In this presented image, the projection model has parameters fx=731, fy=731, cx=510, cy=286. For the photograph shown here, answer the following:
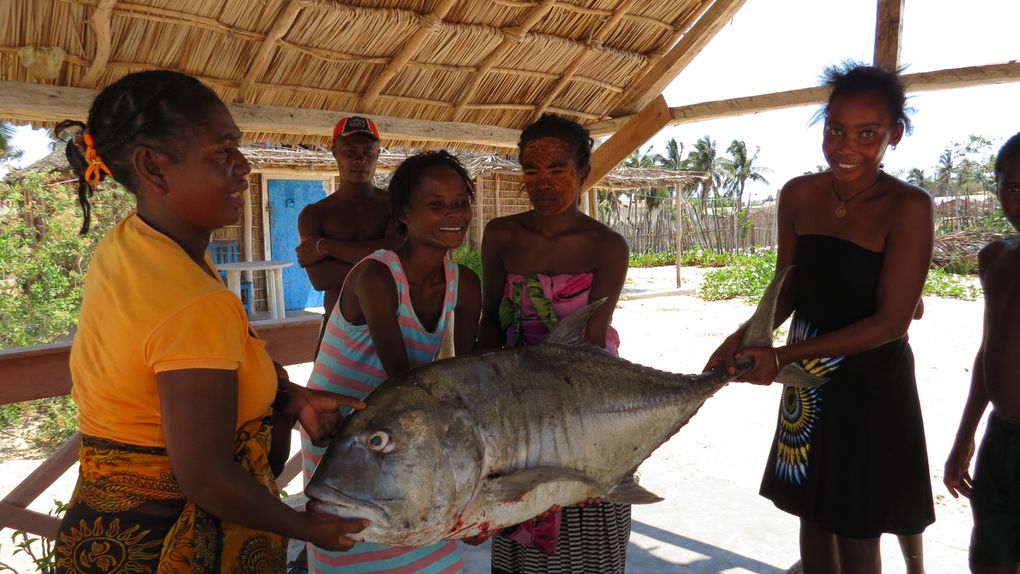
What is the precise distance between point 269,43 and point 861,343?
12.0 ft

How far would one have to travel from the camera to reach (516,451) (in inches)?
72.0

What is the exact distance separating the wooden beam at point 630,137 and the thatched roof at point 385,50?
218 mm

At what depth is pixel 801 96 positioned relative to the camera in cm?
523

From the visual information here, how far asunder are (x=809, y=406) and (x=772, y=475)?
0.34m

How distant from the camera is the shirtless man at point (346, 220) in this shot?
377cm

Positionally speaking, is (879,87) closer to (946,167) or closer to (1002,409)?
(1002,409)

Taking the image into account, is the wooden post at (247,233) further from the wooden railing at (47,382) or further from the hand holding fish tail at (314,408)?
the hand holding fish tail at (314,408)

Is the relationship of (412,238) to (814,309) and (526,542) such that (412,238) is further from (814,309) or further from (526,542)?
(814,309)

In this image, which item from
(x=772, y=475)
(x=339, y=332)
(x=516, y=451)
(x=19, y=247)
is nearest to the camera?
(x=516, y=451)

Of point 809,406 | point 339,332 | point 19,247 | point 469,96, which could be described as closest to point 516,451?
point 339,332

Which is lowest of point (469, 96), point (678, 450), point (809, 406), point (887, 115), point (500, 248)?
point (678, 450)

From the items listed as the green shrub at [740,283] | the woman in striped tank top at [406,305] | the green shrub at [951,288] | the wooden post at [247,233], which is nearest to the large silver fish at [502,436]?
the woman in striped tank top at [406,305]

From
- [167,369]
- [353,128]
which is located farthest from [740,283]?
[167,369]

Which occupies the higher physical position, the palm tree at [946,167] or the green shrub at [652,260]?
the palm tree at [946,167]
